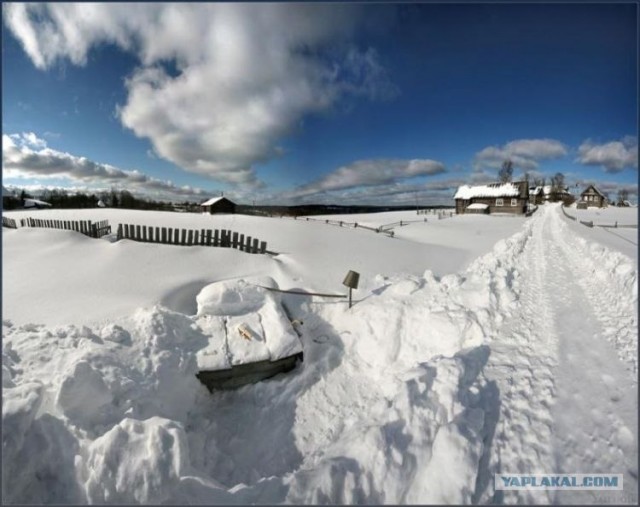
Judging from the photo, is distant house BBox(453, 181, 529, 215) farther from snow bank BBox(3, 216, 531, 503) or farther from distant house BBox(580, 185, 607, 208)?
snow bank BBox(3, 216, 531, 503)

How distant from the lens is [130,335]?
5.48 m

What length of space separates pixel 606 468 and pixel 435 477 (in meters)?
1.62

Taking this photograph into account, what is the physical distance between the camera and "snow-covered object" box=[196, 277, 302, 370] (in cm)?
572

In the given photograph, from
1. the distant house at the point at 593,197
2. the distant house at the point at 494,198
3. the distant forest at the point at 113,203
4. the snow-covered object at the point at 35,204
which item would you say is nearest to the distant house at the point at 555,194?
the distant house at the point at 593,197

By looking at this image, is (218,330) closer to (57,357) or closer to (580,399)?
(57,357)

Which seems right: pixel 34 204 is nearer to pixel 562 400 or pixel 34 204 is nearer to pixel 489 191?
pixel 562 400

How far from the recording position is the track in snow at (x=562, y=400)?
2.73 m

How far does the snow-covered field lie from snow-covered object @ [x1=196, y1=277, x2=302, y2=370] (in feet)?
0.71

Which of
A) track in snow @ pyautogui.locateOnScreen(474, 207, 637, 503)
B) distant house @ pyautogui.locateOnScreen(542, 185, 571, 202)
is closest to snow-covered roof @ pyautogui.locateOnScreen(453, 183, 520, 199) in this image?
track in snow @ pyautogui.locateOnScreen(474, 207, 637, 503)

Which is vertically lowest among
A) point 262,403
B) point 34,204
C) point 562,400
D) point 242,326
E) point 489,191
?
point 262,403

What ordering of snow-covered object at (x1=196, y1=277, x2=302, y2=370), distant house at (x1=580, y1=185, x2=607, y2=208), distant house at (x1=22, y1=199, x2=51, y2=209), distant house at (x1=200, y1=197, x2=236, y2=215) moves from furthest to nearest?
distant house at (x1=580, y1=185, x2=607, y2=208)
distant house at (x1=22, y1=199, x2=51, y2=209)
distant house at (x1=200, y1=197, x2=236, y2=215)
snow-covered object at (x1=196, y1=277, x2=302, y2=370)

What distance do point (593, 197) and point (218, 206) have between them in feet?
284

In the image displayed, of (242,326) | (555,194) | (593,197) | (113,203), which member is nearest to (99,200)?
(113,203)

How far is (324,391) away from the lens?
18.5 feet
